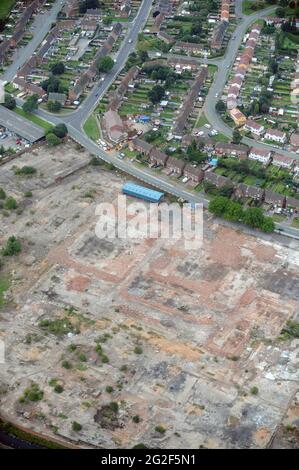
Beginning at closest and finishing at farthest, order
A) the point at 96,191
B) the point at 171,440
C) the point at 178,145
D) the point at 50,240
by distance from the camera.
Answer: the point at 171,440
the point at 50,240
the point at 96,191
the point at 178,145

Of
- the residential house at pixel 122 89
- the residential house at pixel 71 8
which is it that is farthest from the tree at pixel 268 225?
the residential house at pixel 71 8

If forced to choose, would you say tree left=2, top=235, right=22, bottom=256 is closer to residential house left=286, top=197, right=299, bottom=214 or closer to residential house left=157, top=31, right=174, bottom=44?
residential house left=286, top=197, right=299, bottom=214

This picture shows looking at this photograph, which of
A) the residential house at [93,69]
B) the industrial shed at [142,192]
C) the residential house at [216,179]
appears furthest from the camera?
the residential house at [93,69]

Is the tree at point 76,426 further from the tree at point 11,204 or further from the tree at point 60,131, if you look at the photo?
the tree at point 60,131

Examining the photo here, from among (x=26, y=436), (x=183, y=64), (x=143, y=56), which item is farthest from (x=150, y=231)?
(x=143, y=56)
